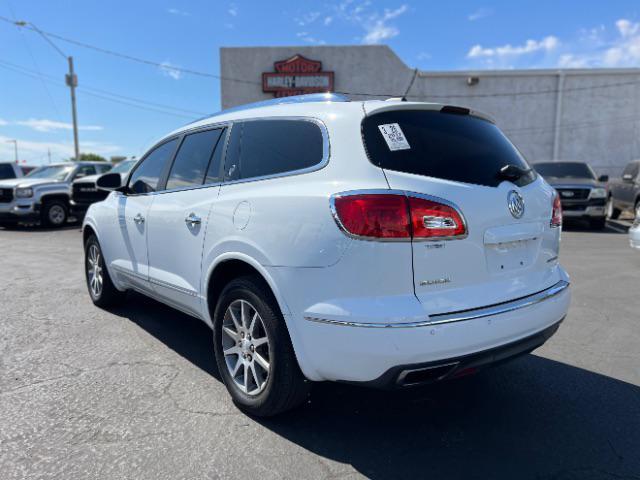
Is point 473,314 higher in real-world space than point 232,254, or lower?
lower

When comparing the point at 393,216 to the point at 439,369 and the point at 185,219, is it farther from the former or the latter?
the point at 185,219

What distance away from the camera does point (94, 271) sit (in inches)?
207

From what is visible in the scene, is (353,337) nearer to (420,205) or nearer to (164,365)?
(420,205)

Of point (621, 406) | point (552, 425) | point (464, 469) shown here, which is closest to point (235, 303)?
point (464, 469)

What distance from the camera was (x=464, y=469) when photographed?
2344 mm

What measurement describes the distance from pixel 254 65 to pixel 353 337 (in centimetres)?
2415

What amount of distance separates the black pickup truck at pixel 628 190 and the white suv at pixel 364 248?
390 inches

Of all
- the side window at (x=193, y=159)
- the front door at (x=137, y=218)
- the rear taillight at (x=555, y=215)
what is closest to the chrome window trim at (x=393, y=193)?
the rear taillight at (x=555, y=215)

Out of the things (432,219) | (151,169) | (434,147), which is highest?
(434,147)

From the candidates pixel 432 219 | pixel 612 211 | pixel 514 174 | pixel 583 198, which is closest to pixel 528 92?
pixel 612 211

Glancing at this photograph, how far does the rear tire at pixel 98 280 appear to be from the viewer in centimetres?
498

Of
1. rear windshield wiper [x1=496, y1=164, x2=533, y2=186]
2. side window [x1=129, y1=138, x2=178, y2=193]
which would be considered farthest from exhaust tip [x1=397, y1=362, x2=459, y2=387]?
side window [x1=129, y1=138, x2=178, y2=193]

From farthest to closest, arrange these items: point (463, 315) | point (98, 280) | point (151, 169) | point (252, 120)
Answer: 1. point (98, 280)
2. point (151, 169)
3. point (252, 120)
4. point (463, 315)

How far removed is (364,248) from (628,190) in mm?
12318
